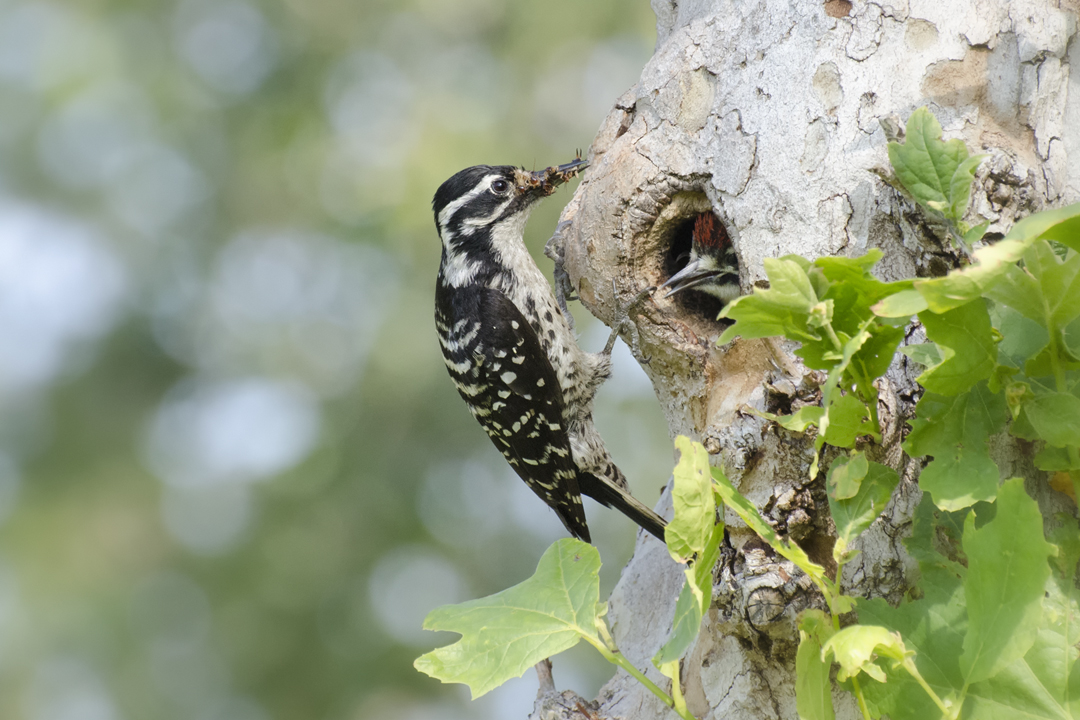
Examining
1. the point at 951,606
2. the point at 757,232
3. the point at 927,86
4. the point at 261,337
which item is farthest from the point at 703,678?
the point at 261,337

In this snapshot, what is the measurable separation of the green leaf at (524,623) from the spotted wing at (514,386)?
1991 millimetres

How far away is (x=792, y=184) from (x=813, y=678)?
1102 millimetres

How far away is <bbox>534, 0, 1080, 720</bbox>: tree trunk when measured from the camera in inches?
70.0

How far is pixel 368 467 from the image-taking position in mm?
6707

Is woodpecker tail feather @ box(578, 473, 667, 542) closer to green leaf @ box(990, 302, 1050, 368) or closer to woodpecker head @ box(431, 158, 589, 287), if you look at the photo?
woodpecker head @ box(431, 158, 589, 287)

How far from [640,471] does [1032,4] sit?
5062 millimetres

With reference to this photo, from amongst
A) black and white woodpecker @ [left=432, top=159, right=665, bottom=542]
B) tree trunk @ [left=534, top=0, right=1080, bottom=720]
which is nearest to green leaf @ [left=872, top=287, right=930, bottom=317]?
tree trunk @ [left=534, top=0, right=1080, bottom=720]

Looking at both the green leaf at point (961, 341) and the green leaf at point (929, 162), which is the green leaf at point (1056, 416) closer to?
the green leaf at point (961, 341)

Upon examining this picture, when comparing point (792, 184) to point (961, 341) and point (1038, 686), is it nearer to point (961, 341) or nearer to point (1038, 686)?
point (961, 341)

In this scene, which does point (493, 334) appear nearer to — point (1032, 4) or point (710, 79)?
point (710, 79)

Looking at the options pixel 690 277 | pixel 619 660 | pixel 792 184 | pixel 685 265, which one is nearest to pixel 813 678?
pixel 619 660

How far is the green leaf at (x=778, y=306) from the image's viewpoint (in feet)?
4.00

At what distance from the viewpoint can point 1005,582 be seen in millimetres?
1148

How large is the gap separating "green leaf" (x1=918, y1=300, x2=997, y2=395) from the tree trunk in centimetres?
37
